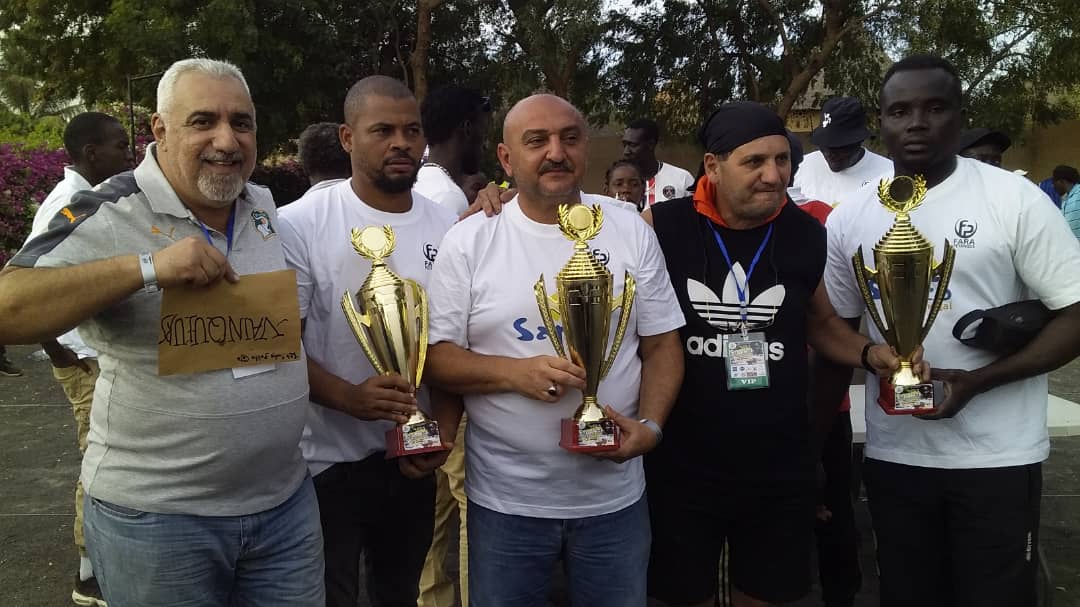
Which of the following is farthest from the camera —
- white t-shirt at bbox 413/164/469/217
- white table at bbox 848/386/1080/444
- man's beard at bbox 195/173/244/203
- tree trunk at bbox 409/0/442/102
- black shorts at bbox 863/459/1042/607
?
tree trunk at bbox 409/0/442/102

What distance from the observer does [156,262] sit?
189 cm

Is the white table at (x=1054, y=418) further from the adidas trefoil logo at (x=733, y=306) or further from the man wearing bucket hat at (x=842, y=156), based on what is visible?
the adidas trefoil logo at (x=733, y=306)

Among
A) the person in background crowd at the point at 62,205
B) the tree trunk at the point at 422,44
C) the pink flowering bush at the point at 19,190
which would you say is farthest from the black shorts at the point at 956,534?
the tree trunk at the point at 422,44

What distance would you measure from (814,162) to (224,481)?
4.48m

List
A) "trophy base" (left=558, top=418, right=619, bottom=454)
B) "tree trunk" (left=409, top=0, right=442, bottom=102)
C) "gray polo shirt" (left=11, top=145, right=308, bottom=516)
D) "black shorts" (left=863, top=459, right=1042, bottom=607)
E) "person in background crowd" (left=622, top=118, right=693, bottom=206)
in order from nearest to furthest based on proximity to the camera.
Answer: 1. "gray polo shirt" (left=11, top=145, right=308, bottom=516)
2. "trophy base" (left=558, top=418, right=619, bottom=454)
3. "black shorts" (left=863, top=459, right=1042, bottom=607)
4. "person in background crowd" (left=622, top=118, right=693, bottom=206)
5. "tree trunk" (left=409, top=0, right=442, bottom=102)

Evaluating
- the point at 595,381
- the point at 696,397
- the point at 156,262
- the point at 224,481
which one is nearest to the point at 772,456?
the point at 696,397

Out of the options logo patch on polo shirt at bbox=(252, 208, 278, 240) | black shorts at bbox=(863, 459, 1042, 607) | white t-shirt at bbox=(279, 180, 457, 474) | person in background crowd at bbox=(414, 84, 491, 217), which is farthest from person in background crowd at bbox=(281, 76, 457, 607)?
black shorts at bbox=(863, 459, 1042, 607)

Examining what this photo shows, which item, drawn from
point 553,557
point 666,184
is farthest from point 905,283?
point 666,184

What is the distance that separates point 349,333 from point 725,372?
1.25 metres

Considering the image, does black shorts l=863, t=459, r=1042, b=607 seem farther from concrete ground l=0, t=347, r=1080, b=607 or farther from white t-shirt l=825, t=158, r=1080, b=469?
concrete ground l=0, t=347, r=1080, b=607

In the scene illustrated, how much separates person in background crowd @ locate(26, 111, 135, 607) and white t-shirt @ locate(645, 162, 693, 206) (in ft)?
12.3

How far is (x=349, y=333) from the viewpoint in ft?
8.98

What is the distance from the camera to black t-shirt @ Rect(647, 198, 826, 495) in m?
2.71

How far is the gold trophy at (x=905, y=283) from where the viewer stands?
100 inches
